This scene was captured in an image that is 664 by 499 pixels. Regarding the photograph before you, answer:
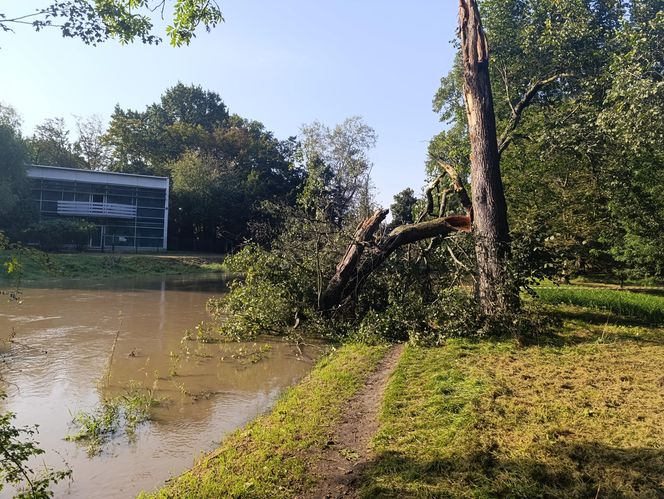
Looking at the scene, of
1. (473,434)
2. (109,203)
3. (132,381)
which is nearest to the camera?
(473,434)

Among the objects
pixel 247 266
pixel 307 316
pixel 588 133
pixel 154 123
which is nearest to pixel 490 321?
pixel 307 316

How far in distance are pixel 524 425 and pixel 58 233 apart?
32845 mm

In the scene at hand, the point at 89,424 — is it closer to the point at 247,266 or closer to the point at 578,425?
the point at 578,425

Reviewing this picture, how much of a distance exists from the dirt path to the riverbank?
0.02 m

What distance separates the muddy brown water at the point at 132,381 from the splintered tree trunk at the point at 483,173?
3.63 m

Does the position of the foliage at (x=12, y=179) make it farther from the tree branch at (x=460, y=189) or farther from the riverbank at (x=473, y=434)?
the riverbank at (x=473, y=434)

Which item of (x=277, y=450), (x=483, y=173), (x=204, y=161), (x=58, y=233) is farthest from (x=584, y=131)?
(x=204, y=161)

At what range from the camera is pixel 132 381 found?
761cm

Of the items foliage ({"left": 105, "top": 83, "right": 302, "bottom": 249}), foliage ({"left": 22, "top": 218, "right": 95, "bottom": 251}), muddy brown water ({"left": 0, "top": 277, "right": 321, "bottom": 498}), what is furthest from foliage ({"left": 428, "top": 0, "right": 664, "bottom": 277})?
foliage ({"left": 22, "top": 218, "right": 95, "bottom": 251})

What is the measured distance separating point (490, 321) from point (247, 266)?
5882mm

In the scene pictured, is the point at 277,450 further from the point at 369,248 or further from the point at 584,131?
the point at 584,131

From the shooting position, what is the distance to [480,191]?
9883mm

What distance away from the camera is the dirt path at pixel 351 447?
381 centimetres

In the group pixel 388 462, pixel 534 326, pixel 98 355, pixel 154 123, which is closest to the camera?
pixel 388 462
